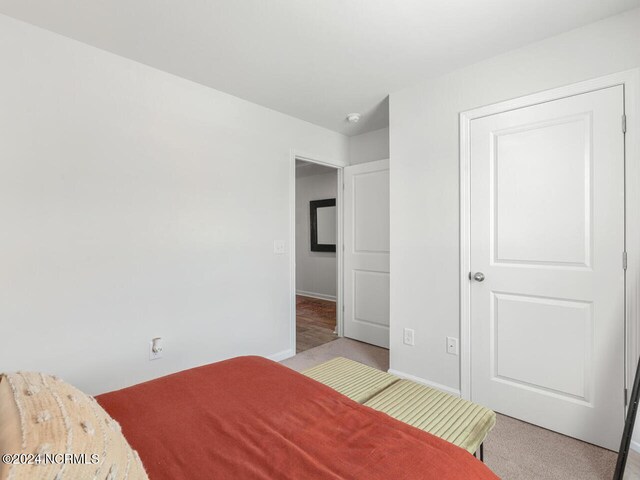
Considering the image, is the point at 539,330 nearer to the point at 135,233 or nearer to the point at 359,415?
the point at 359,415

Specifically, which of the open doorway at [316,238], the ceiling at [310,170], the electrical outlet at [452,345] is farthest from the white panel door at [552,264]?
the ceiling at [310,170]

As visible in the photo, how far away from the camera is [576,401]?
6.20 feet

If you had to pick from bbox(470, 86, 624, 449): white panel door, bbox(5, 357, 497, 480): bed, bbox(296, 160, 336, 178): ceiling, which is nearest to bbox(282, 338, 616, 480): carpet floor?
bbox(470, 86, 624, 449): white panel door

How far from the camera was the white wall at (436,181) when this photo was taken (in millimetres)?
2000

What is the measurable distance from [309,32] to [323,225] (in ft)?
13.9

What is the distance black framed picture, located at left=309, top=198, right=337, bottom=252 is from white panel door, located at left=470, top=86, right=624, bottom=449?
3.67 m

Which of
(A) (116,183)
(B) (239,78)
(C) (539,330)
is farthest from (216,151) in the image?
(C) (539,330)

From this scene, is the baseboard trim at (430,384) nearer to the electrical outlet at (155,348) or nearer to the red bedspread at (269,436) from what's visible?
the red bedspread at (269,436)

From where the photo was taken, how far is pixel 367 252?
11.7ft

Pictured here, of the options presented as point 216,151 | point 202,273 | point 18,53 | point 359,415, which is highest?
point 18,53

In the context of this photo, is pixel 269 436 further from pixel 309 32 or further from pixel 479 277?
pixel 309 32

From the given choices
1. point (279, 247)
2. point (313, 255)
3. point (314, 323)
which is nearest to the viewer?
point (279, 247)

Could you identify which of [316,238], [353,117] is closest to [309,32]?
[353,117]

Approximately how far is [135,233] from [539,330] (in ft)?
8.95
